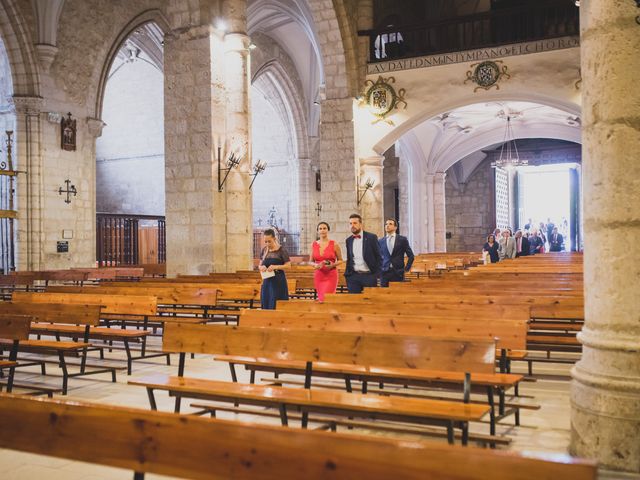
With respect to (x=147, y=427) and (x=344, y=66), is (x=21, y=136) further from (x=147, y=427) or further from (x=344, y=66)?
(x=147, y=427)

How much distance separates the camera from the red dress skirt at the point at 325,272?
7816mm

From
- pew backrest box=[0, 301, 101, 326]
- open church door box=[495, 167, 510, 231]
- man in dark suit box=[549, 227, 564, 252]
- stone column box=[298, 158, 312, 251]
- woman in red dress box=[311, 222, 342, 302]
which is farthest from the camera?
open church door box=[495, 167, 510, 231]

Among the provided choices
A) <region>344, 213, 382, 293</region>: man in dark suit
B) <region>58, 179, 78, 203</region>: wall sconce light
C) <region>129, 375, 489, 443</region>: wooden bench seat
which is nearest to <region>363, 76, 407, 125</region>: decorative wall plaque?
<region>58, 179, 78, 203</region>: wall sconce light

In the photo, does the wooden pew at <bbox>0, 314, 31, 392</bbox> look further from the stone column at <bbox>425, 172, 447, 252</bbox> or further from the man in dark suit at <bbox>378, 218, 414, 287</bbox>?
the stone column at <bbox>425, 172, 447, 252</bbox>

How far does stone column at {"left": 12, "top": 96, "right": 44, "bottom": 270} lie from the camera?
1519 centimetres

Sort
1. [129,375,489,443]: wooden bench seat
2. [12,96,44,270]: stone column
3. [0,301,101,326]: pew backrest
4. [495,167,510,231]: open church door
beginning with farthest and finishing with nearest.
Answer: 1. [495,167,510,231]: open church door
2. [12,96,44,270]: stone column
3. [0,301,101,326]: pew backrest
4. [129,375,489,443]: wooden bench seat

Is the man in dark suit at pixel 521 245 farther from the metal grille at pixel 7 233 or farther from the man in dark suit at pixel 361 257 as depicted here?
the metal grille at pixel 7 233

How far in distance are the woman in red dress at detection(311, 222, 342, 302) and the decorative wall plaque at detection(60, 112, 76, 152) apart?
1069cm

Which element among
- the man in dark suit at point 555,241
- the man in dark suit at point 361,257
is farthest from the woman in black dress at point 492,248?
the man in dark suit at point 555,241

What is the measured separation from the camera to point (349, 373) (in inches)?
170

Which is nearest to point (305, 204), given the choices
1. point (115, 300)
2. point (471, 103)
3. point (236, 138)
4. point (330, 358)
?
point (471, 103)

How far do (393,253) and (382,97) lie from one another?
9.22 metres

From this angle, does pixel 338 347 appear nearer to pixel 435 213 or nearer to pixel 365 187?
pixel 365 187

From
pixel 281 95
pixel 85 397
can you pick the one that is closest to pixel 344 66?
pixel 281 95
